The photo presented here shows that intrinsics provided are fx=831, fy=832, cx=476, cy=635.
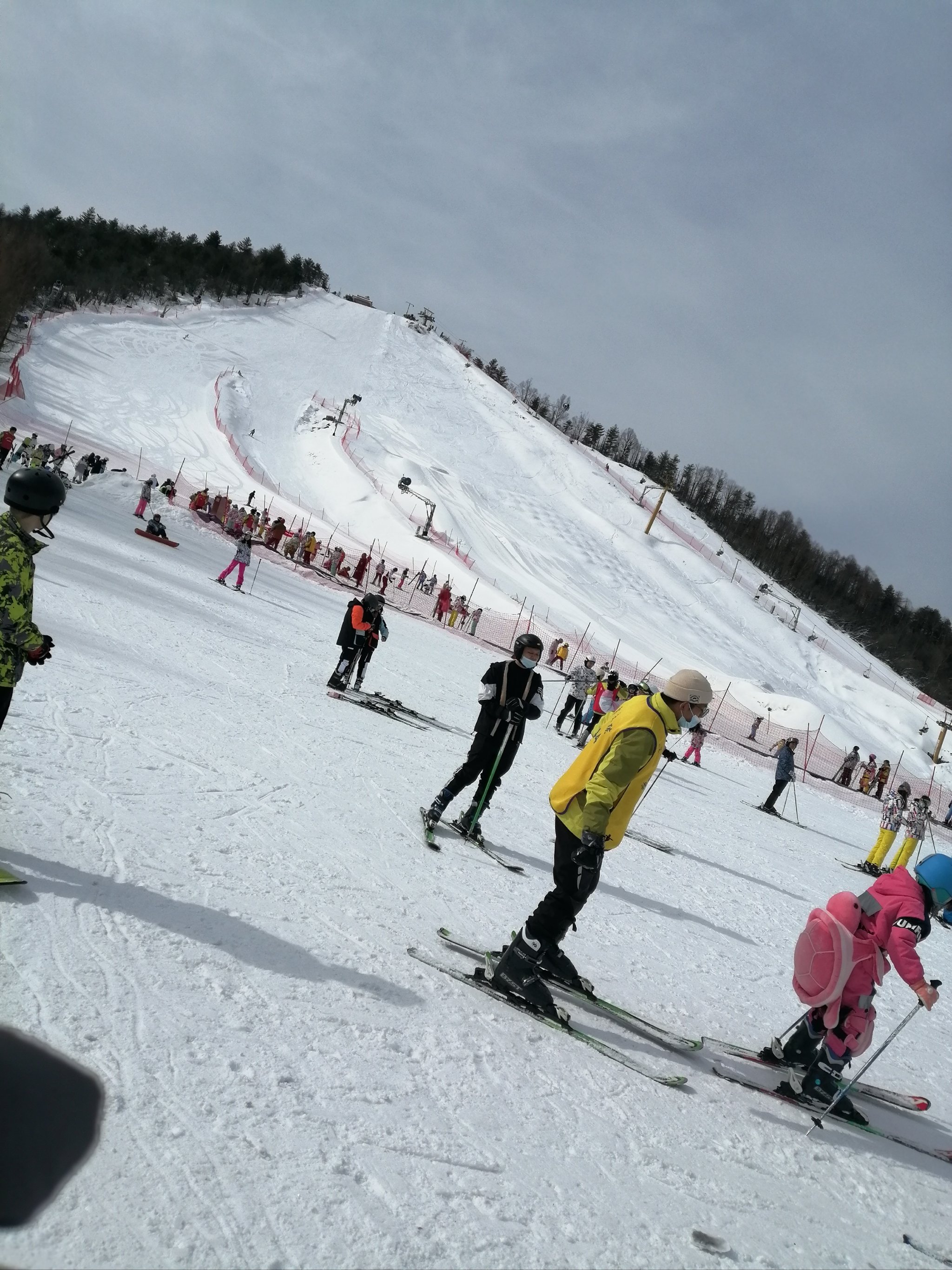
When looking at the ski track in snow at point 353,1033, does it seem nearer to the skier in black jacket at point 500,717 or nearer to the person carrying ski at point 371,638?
the skier in black jacket at point 500,717

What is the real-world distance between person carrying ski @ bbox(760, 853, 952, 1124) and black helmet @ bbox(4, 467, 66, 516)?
384 cm

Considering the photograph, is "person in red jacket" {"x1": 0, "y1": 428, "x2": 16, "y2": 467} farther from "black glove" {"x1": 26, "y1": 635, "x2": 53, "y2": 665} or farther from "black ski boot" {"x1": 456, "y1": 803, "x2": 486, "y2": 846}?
"black glove" {"x1": 26, "y1": 635, "x2": 53, "y2": 665}

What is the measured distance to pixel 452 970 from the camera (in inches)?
160

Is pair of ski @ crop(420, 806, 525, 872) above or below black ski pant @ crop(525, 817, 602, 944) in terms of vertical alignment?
below

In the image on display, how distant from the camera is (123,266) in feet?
221

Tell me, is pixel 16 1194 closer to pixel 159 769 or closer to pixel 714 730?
pixel 159 769

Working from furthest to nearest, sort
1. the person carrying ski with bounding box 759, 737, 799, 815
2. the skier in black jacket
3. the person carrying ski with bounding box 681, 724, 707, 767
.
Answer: the person carrying ski with bounding box 681, 724, 707, 767 < the person carrying ski with bounding box 759, 737, 799, 815 < the skier in black jacket

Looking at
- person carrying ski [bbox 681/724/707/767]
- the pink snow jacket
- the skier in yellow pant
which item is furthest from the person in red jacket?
the pink snow jacket

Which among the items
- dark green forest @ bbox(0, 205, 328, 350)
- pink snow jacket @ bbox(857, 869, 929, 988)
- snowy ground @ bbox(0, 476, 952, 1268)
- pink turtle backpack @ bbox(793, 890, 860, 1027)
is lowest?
snowy ground @ bbox(0, 476, 952, 1268)

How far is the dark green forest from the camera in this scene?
5216 cm

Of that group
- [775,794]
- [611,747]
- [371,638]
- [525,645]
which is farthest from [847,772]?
[611,747]

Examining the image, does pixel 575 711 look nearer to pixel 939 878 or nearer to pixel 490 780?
pixel 490 780

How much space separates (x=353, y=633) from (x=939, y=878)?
7465mm

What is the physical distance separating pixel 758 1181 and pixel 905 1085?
2.18m
